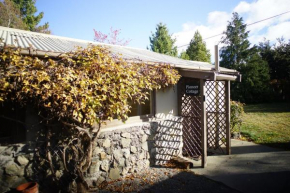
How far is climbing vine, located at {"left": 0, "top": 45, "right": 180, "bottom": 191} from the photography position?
3.06m

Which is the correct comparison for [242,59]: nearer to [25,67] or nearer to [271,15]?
[271,15]

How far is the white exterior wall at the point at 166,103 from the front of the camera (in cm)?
563

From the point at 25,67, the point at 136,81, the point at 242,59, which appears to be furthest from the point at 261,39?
the point at 25,67

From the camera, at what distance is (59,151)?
390cm

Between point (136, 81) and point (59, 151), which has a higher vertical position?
point (136, 81)

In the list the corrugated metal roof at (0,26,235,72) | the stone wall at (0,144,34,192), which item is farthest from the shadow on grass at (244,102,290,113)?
the stone wall at (0,144,34,192)

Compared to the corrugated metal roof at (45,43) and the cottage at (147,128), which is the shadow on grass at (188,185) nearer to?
the cottage at (147,128)

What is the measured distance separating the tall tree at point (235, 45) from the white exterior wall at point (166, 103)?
2132 cm

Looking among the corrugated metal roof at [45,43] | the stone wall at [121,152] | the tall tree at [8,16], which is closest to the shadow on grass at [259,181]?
the stone wall at [121,152]

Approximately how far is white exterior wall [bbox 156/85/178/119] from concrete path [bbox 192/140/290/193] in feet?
5.82

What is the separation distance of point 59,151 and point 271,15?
41.3 feet

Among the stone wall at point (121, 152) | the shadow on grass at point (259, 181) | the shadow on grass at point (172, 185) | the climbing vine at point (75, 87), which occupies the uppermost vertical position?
the climbing vine at point (75, 87)

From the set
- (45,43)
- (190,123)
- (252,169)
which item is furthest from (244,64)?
(45,43)

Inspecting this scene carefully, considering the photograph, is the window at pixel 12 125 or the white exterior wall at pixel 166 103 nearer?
the window at pixel 12 125
